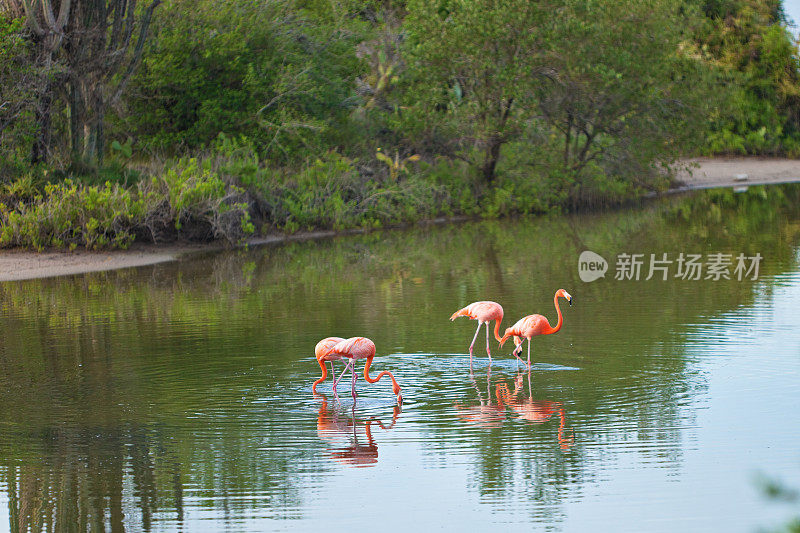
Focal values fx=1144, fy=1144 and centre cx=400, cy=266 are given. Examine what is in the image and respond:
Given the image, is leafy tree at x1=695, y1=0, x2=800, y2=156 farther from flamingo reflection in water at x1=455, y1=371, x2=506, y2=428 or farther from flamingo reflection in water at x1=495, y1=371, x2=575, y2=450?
flamingo reflection in water at x1=455, y1=371, x2=506, y2=428

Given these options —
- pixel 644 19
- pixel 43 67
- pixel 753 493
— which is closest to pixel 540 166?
pixel 644 19

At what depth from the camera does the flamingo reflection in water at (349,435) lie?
27.4 feet

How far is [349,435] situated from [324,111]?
64.6 ft

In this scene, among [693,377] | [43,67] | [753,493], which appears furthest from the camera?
[43,67]

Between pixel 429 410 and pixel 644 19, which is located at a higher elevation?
pixel 644 19

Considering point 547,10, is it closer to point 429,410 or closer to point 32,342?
point 32,342

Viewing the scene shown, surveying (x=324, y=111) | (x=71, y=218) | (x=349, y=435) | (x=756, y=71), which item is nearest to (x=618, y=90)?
(x=324, y=111)

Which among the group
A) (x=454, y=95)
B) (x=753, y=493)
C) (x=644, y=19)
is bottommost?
(x=753, y=493)

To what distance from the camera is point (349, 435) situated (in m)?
9.01

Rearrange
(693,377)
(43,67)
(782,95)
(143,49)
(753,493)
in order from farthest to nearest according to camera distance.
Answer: (782,95), (143,49), (43,67), (693,377), (753,493)

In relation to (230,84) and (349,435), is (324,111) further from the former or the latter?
(349,435)

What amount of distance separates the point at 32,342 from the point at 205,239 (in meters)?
9.73

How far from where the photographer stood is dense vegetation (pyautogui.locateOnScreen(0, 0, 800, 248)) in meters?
21.8

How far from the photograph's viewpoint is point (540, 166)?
98.0 feet
